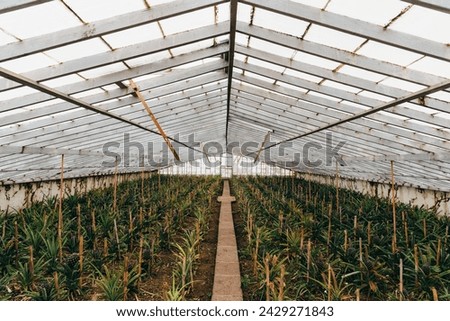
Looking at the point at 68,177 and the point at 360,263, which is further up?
the point at 68,177

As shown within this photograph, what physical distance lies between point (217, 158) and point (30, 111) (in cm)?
2414

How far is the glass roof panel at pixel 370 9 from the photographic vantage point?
10.4ft

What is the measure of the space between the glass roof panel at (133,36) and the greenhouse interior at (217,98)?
43 mm

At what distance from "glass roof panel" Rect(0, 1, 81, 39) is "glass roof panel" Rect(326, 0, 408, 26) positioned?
284 centimetres

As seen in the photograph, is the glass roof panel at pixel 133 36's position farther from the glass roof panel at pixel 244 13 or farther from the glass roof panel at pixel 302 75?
the glass roof panel at pixel 302 75

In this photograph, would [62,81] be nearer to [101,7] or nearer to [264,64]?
[101,7]

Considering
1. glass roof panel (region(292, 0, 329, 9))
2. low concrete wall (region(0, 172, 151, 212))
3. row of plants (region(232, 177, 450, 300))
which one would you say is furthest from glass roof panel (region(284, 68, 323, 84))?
low concrete wall (region(0, 172, 151, 212))

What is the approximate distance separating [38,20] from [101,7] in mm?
640

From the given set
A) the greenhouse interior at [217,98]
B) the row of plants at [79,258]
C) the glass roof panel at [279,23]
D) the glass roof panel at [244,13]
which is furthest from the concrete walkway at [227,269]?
the glass roof panel at [244,13]

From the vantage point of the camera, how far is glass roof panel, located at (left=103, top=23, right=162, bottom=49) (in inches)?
158

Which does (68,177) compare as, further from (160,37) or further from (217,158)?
(217,158)
